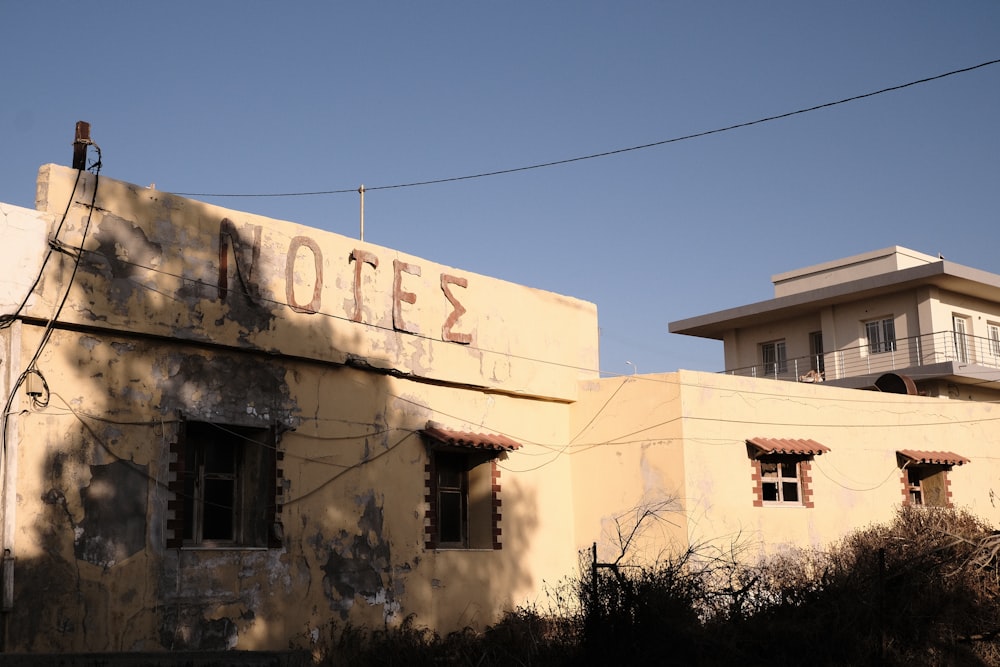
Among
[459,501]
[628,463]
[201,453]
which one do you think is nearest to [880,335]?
[628,463]

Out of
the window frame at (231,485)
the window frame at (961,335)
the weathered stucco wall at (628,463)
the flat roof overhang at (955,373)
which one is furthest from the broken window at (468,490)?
the window frame at (961,335)

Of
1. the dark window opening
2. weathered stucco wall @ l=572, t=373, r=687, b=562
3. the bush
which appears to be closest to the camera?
the bush

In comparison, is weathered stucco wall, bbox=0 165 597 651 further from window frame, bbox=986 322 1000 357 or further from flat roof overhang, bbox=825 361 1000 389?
window frame, bbox=986 322 1000 357

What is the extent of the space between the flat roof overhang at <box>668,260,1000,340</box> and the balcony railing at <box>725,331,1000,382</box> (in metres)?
1.45

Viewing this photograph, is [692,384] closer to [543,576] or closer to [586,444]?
[586,444]

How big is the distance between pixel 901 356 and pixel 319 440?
69.1 feet

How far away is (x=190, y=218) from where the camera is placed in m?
12.5

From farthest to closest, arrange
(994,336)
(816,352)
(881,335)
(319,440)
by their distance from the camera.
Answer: (816,352), (994,336), (881,335), (319,440)

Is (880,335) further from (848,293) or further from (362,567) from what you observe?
(362,567)

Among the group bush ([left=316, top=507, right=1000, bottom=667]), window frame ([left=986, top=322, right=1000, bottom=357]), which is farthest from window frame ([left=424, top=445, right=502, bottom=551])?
window frame ([left=986, top=322, right=1000, bottom=357])

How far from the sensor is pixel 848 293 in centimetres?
3039

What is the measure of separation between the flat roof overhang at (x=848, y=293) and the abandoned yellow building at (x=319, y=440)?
383 inches

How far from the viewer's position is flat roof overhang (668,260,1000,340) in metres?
28.6

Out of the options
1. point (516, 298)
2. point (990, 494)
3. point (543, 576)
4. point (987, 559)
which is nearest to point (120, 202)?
point (516, 298)
